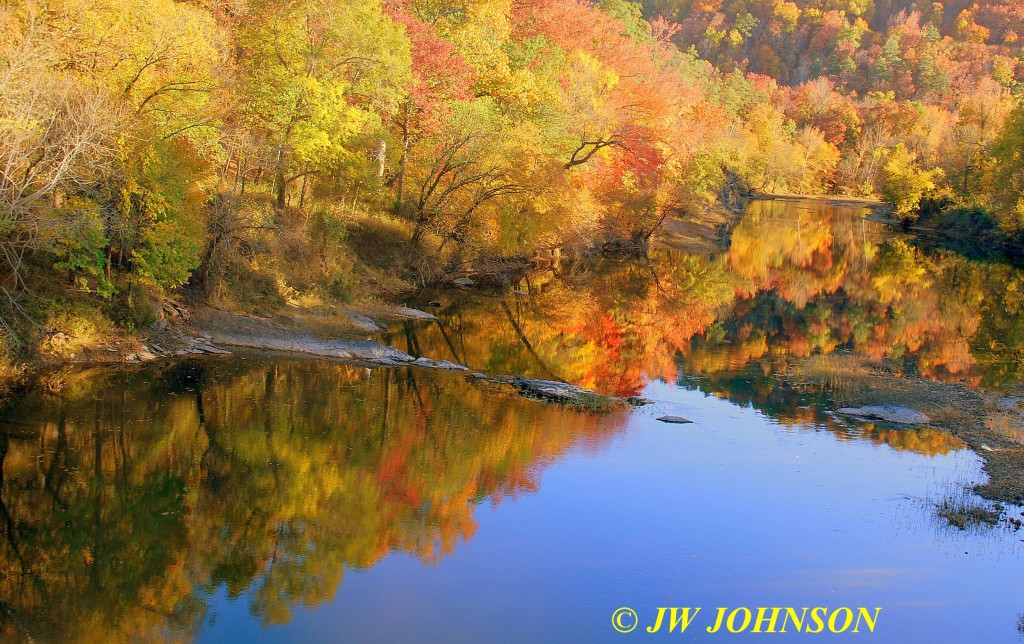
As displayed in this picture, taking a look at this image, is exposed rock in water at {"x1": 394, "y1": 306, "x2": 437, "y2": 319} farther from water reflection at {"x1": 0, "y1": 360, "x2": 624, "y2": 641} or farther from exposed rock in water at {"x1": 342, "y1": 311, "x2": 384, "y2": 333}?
water reflection at {"x1": 0, "y1": 360, "x2": 624, "y2": 641}

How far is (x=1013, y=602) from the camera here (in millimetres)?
11180

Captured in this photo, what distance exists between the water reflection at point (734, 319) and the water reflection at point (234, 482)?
15.5 ft

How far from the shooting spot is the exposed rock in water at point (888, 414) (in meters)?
18.4

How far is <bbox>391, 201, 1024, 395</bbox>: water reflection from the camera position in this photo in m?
23.7

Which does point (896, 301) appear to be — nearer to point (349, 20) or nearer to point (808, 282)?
point (808, 282)

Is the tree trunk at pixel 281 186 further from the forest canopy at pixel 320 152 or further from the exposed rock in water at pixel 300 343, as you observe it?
the exposed rock in water at pixel 300 343

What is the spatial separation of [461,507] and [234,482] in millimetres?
3685

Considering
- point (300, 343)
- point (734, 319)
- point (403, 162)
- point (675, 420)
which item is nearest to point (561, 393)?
point (675, 420)

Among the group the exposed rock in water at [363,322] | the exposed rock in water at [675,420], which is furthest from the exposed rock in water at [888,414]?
the exposed rock in water at [363,322]

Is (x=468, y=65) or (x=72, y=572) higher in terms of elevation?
(x=468, y=65)

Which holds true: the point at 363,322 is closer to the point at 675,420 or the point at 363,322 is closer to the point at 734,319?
the point at 675,420

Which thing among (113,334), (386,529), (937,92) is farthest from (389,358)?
(937,92)

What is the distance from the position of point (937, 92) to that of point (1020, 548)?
134m

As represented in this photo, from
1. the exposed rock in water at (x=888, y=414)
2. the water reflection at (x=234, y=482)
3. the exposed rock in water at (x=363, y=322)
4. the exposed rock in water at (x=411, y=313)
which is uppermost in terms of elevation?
the exposed rock in water at (x=888, y=414)
